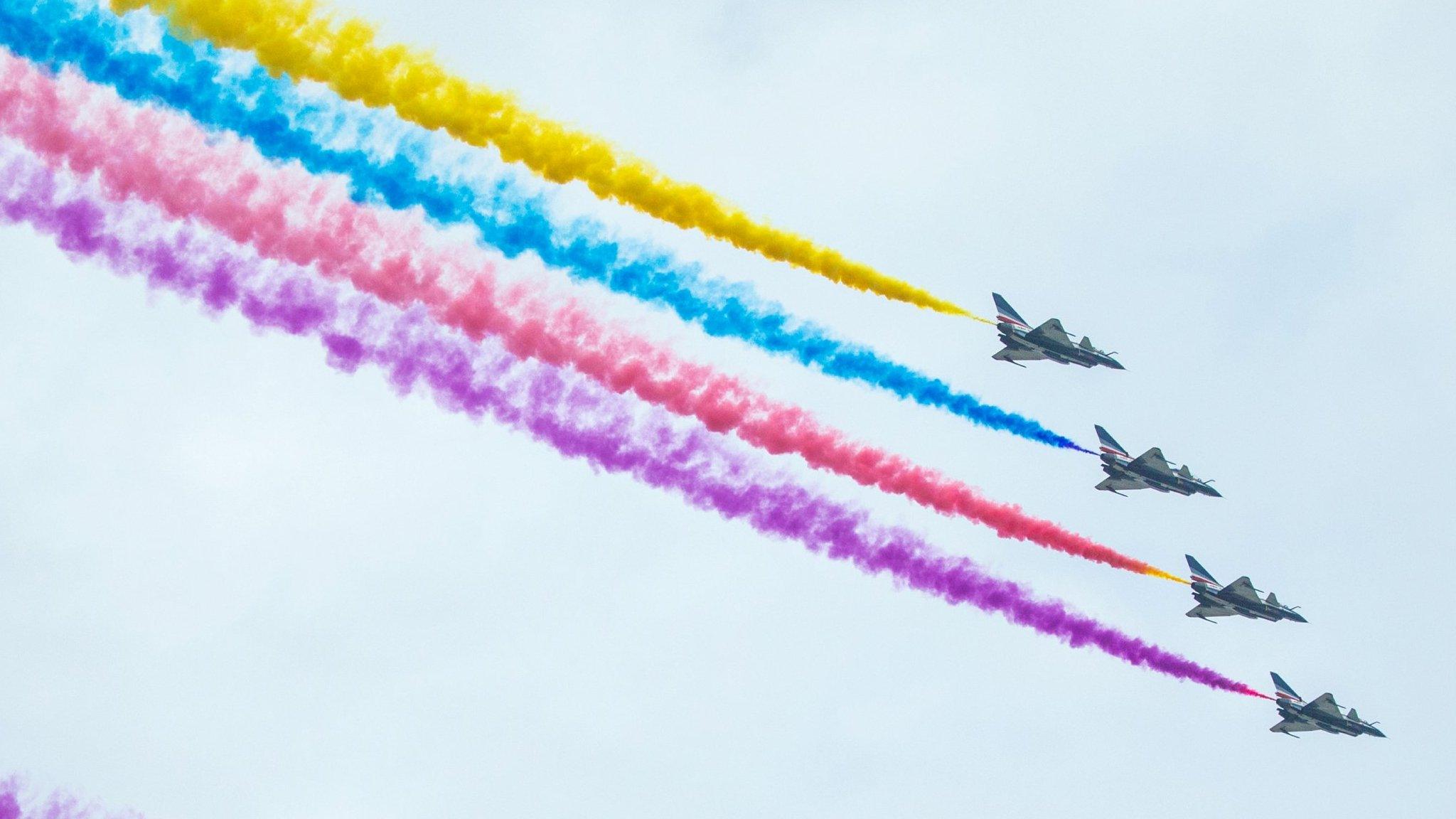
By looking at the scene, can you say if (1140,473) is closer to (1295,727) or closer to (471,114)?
(1295,727)

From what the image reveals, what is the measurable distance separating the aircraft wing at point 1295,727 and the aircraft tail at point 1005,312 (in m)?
17.7

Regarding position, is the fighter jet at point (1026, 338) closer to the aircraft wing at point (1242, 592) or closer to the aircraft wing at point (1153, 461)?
the aircraft wing at point (1153, 461)

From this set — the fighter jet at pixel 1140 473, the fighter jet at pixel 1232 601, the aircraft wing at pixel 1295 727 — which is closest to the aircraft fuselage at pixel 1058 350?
the fighter jet at pixel 1140 473

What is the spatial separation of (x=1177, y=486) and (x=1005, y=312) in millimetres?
9009

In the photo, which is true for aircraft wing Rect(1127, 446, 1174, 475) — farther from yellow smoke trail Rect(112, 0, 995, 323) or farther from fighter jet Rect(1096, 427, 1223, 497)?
yellow smoke trail Rect(112, 0, 995, 323)

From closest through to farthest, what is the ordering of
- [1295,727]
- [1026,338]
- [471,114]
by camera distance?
[471,114]
[1026,338]
[1295,727]

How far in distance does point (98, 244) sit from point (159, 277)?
1536mm

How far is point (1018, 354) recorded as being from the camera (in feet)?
193

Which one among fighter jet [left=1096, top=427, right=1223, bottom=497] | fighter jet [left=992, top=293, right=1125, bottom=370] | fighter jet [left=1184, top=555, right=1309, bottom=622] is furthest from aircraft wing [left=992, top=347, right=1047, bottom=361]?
fighter jet [left=1184, top=555, right=1309, bottom=622]

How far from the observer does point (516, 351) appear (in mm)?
47656

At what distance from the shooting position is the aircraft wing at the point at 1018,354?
5866 cm

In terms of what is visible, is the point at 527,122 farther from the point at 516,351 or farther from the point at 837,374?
the point at 837,374

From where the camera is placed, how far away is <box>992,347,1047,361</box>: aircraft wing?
58656 mm

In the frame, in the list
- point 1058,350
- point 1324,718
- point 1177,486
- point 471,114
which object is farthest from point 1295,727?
point 471,114
